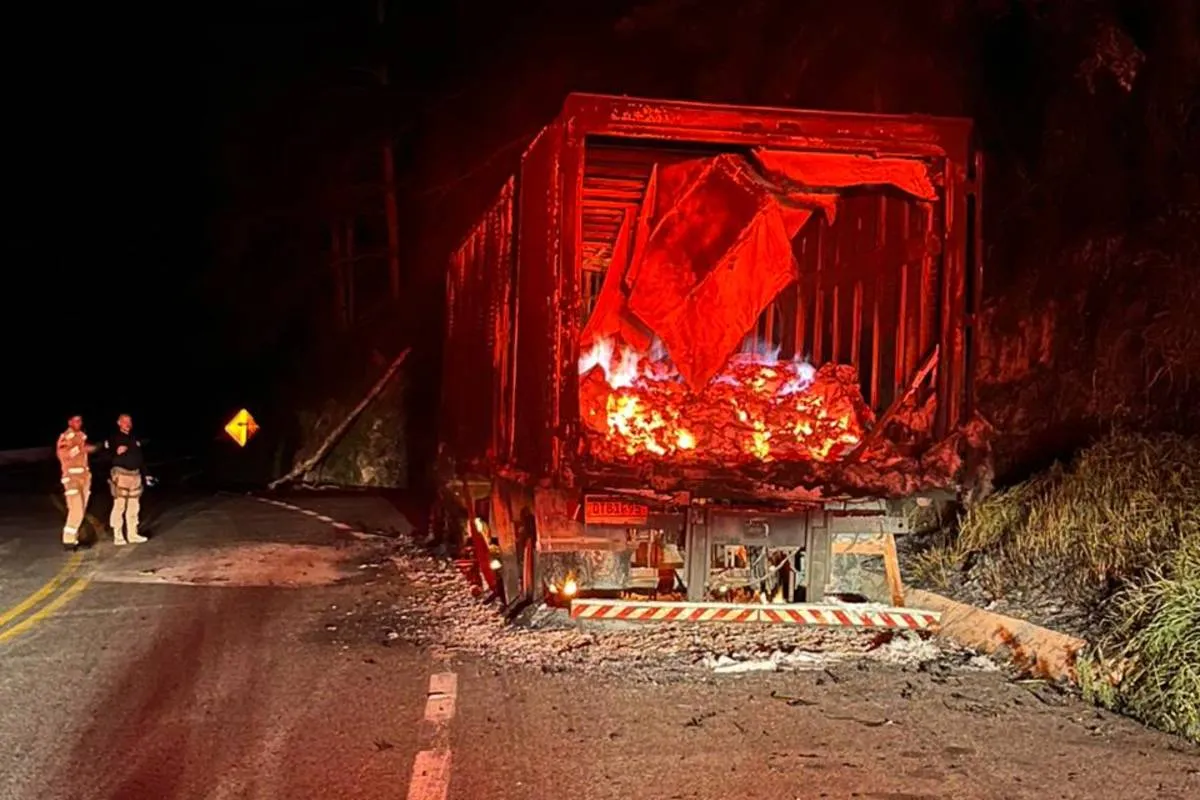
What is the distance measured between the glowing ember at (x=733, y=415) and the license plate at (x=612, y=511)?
49cm

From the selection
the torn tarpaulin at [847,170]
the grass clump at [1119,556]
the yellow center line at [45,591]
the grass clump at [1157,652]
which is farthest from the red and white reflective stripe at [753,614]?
the yellow center line at [45,591]

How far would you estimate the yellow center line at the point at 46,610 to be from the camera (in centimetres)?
816

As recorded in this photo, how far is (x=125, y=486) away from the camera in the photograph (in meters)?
13.2

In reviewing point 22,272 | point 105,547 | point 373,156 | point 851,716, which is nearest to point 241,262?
point 373,156

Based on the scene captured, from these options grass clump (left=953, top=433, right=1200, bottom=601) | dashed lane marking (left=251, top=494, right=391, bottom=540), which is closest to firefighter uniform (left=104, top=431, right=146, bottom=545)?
dashed lane marking (left=251, top=494, right=391, bottom=540)

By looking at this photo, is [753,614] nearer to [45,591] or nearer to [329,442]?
[45,591]

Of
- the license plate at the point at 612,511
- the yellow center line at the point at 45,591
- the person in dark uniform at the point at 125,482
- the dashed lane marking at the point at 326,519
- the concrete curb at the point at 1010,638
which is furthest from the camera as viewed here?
the dashed lane marking at the point at 326,519

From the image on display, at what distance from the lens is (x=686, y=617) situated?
756 cm

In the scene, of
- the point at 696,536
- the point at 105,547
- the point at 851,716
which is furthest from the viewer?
the point at 105,547

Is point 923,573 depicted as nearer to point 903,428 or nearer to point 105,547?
point 903,428

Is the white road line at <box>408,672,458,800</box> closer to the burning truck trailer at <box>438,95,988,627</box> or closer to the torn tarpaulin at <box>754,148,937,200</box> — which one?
the burning truck trailer at <box>438,95,988,627</box>

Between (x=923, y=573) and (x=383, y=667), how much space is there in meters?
4.34

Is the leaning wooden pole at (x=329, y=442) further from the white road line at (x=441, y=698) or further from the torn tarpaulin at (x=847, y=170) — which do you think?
the white road line at (x=441, y=698)

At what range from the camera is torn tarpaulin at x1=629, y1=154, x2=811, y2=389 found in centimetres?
987
